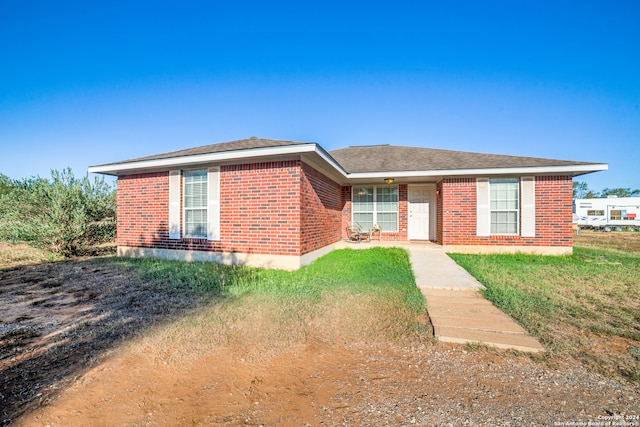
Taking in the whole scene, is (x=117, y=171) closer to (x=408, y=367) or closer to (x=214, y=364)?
(x=214, y=364)

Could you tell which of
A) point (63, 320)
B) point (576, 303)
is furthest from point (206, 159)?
point (576, 303)

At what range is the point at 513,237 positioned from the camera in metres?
9.16

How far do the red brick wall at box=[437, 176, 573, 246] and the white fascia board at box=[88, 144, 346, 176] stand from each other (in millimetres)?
3886

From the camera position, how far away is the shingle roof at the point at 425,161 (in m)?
9.00

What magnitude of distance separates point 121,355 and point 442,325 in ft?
11.8

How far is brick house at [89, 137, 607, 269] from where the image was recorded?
7.03 m

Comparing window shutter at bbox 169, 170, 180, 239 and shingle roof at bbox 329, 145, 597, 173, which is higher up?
shingle roof at bbox 329, 145, 597, 173

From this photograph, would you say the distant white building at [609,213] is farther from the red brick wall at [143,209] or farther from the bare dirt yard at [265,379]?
the red brick wall at [143,209]

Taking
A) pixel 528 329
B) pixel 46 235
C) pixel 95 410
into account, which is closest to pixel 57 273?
pixel 46 235

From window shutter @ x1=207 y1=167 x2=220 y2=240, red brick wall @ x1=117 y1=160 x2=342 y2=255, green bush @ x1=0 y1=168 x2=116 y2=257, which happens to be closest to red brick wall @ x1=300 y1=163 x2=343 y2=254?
red brick wall @ x1=117 y1=160 x2=342 y2=255

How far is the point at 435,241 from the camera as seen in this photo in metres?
11.0

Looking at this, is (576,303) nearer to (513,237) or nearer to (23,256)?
(513,237)

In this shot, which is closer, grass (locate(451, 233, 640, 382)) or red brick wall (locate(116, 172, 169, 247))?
grass (locate(451, 233, 640, 382))

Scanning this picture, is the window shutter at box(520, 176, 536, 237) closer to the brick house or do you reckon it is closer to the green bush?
the brick house
